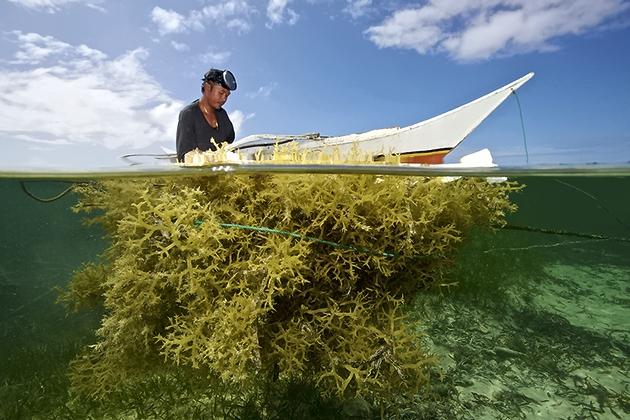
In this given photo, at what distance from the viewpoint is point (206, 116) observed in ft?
14.6

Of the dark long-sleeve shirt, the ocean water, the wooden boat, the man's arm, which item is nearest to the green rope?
the ocean water

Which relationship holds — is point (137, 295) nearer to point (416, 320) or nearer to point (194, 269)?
point (194, 269)

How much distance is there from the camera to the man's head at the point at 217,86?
173 inches

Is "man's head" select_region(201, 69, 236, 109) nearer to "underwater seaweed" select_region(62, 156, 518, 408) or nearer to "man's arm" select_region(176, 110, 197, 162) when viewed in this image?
"man's arm" select_region(176, 110, 197, 162)

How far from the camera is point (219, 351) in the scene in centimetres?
265

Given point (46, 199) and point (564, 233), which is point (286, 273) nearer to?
point (46, 199)

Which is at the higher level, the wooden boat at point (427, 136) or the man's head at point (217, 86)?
the man's head at point (217, 86)

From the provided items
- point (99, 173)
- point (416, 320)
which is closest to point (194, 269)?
point (416, 320)

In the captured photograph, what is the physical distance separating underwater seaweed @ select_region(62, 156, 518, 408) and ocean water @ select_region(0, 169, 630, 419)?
0.50 m

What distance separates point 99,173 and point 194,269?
2.57m

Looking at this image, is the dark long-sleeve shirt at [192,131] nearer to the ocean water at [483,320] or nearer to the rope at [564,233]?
the ocean water at [483,320]

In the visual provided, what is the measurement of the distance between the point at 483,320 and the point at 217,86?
4635 mm

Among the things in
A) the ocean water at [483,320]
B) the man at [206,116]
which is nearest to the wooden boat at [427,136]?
the man at [206,116]

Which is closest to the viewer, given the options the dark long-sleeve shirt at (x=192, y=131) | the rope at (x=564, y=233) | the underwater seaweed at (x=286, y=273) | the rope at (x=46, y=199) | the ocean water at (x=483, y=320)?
the underwater seaweed at (x=286, y=273)
